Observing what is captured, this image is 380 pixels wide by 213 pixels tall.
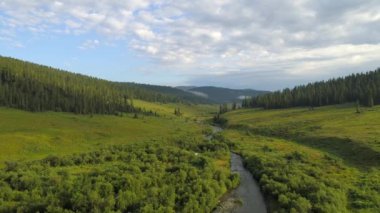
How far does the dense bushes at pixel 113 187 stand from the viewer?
Answer: 42219 millimetres

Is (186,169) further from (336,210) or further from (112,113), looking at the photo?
(112,113)

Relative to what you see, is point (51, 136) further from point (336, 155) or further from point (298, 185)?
point (298, 185)

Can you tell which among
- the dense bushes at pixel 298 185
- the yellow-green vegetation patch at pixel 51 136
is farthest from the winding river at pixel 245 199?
the yellow-green vegetation patch at pixel 51 136

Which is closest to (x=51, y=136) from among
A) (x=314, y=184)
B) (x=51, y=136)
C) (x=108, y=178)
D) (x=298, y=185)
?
(x=51, y=136)

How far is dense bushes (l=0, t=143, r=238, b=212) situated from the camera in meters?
42.2

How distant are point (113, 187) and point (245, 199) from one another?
1658 cm

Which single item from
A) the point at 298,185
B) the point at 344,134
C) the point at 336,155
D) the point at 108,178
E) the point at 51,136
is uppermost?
the point at 344,134

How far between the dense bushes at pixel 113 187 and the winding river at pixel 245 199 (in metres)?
1.21

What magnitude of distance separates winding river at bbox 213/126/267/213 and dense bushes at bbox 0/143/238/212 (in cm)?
121

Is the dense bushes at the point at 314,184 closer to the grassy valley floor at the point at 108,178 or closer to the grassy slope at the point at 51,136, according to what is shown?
the grassy valley floor at the point at 108,178

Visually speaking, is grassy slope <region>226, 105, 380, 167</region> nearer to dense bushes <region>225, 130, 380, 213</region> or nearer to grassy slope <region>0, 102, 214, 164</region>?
dense bushes <region>225, 130, 380, 213</region>

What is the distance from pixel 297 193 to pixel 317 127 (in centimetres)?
7762

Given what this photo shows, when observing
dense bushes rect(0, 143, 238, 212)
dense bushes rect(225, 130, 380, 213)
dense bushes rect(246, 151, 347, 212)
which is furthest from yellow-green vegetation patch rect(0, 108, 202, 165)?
dense bushes rect(246, 151, 347, 212)

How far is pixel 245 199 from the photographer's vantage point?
50844mm
